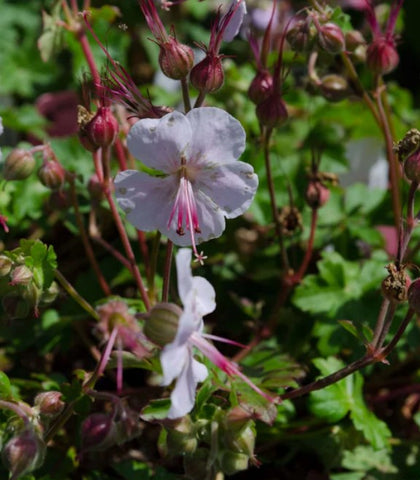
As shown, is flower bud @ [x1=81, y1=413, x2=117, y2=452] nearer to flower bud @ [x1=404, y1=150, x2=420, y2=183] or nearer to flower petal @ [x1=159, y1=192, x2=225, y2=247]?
flower petal @ [x1=159, y1=192, x2=225, y2=247]

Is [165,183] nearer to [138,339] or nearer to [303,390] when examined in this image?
[138,339]

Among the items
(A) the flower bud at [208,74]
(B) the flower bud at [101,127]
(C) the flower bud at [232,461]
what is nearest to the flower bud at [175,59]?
(A) the flower bud at [208,74]

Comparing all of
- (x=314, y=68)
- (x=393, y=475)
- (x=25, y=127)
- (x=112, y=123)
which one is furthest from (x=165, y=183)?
(x=25, y=127)

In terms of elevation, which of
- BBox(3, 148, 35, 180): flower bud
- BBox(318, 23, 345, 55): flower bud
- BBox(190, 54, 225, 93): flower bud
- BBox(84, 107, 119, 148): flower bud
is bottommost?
BBox(3, 148, 35, 180): flower bud

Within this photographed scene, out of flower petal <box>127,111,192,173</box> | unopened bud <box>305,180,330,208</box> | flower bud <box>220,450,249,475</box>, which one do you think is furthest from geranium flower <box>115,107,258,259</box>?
unopened bud <box>305,180,330,208</box>

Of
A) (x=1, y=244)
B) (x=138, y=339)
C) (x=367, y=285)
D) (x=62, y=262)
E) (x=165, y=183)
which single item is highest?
(x=165, y=183)

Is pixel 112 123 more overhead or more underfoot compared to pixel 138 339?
more overhead
